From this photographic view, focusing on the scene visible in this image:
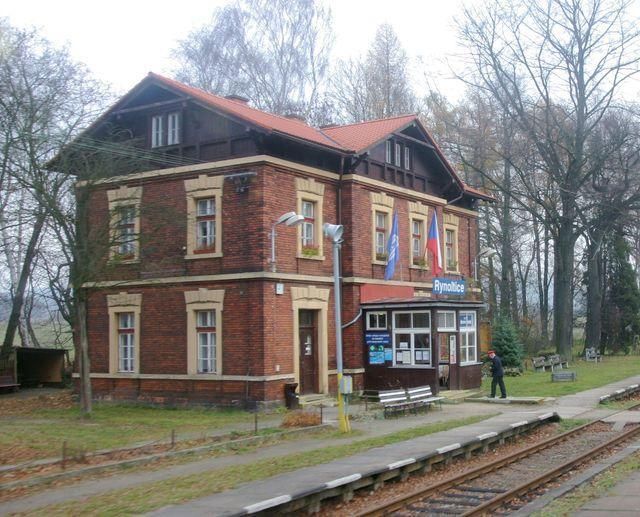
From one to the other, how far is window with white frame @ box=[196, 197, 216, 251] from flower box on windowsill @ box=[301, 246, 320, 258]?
2660 mm

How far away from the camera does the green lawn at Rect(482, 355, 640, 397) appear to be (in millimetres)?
25934

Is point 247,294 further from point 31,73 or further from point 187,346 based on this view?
point 31,73

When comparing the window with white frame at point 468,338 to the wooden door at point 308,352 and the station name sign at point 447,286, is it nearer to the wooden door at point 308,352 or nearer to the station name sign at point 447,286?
the station name sign at point 447,286

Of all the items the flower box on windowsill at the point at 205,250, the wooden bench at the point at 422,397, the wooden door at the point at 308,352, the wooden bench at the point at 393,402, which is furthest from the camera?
the wooden door at the point at 308,352

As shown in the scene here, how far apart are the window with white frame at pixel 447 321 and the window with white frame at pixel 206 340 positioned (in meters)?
7.05

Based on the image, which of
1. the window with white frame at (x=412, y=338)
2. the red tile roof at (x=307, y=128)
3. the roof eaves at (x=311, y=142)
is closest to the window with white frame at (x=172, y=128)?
the red tile roof at (x=307, y=128)

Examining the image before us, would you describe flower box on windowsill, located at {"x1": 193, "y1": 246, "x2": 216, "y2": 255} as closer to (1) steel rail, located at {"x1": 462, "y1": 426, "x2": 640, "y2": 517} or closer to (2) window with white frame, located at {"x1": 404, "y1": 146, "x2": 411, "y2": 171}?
(2) window with white frame, located at {"x1": 404, "y1": 146, "x2": 411, "y2": 171}

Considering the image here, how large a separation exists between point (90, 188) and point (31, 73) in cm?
342

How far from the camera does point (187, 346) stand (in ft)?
76.4

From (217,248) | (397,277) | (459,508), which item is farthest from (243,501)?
(397,277)

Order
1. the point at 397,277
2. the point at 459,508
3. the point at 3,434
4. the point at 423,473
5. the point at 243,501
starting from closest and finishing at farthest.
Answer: the point at 243,501, the point at 459,508, the point at 423,473, the point at 3,434, the point at 397,277

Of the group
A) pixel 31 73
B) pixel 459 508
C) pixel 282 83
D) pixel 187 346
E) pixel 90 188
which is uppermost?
pixel 282 83

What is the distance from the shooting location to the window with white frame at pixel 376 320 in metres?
25.3

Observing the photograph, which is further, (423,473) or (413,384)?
(413,384)
